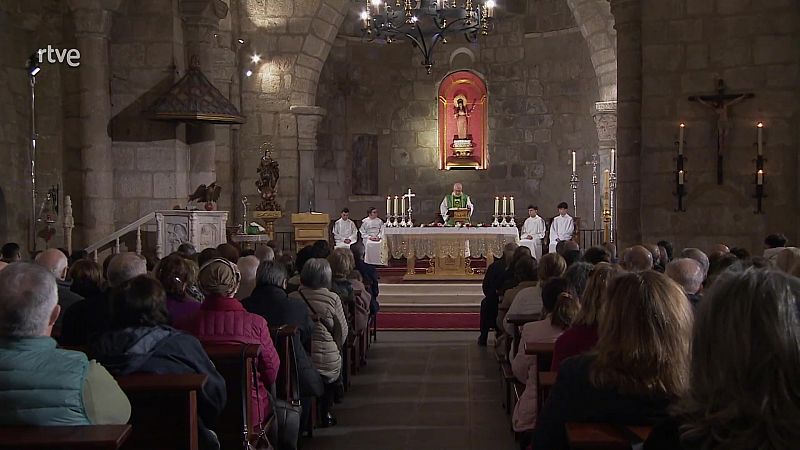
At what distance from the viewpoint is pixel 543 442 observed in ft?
9.43

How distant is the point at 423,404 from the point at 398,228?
788 cm

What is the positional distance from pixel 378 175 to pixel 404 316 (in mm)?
8706

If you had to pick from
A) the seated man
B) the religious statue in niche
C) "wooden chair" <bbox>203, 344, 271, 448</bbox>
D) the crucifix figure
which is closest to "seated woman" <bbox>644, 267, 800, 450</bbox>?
the seated man

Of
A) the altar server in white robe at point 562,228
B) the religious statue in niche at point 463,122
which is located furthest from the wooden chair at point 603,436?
the religious statue in niche at point 463,122

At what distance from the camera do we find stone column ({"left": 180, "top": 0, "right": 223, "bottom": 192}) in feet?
42.1

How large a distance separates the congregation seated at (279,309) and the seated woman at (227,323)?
72 cm

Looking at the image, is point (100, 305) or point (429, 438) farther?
point (429, 438)

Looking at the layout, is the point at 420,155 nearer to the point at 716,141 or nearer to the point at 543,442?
the point at 716,141

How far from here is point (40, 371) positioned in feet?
9.23

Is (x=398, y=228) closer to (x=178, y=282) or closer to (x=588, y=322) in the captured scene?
(x=178, y=282)

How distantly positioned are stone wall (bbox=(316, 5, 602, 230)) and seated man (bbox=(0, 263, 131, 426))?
1640 centimetres

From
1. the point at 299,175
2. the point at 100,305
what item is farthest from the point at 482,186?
the point at 100,305

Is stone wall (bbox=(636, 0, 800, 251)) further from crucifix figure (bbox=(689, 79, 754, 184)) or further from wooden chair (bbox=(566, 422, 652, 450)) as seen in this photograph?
wooden chair (bbox=(566, 422, 652, 450))

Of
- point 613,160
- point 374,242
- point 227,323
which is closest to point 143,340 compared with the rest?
point 227,323
